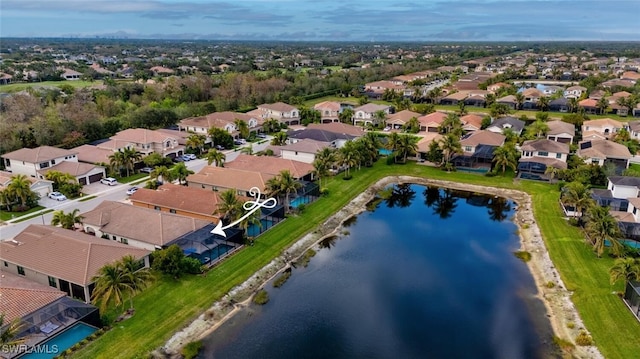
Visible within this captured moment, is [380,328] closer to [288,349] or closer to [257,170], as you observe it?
[288,349]

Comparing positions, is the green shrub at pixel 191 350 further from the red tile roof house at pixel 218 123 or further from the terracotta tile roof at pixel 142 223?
the red tile roof house at pixel 218 123

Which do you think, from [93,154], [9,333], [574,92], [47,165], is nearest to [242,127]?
[93,154]

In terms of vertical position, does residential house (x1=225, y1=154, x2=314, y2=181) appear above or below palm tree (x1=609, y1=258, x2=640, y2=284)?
above

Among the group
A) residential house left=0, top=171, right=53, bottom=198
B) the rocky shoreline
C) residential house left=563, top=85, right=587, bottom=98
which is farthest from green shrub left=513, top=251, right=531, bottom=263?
residential house left=563, top=85, right=587, bottom=98

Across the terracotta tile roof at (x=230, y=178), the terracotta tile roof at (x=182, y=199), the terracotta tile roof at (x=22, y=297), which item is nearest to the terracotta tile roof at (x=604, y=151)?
the terracotta tile roof at (x=230, y=178)

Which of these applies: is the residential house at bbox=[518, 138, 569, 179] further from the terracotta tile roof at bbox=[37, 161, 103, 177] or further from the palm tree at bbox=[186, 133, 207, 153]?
the terracotta tile roof at bbox=[37, 161, 103, 177]

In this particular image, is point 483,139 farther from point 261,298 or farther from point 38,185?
point 38,185
